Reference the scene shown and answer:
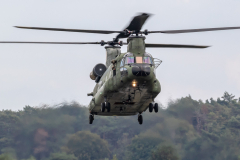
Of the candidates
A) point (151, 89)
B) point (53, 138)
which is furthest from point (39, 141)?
point (151, 89)

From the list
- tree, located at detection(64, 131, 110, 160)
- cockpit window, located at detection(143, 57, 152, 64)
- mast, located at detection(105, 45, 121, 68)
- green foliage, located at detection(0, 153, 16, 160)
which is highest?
mast, located at detection(105, 45, 121, 68)

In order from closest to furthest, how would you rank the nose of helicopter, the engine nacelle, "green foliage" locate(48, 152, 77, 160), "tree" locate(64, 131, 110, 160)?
the nose of helicopter
the engine nacelle
"green foliage" locate(48, 152, 77, 160)
"tree" locate(64, 131, 110, 160)

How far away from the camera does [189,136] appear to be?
46.8 metres

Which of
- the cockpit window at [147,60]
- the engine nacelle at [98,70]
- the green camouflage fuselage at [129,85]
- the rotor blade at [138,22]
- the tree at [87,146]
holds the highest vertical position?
the rotor blade at [138,22]

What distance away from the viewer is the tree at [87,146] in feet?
152

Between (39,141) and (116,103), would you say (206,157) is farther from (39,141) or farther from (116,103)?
(116,103)

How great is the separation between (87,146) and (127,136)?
18.2ft

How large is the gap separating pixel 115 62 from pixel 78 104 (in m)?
23.5

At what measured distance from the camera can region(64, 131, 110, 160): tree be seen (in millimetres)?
46188

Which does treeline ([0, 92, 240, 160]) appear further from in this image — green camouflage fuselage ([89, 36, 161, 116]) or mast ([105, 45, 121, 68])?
green camouflage fuselage ([89, 36, 161, 116])

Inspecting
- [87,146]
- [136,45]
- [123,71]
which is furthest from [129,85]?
[87,146]

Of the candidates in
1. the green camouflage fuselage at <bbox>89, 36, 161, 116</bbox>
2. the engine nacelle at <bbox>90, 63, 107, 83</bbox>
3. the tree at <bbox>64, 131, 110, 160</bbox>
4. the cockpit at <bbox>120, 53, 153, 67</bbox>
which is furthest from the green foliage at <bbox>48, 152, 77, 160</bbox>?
the cockpit at <bbox>120, 53, 153, 67</bbox>

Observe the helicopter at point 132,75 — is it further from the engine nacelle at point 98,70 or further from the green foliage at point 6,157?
the green foliage at point 6,157

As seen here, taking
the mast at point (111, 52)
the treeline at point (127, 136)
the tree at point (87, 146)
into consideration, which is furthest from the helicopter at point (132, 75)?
the tree at point (87, 146)
